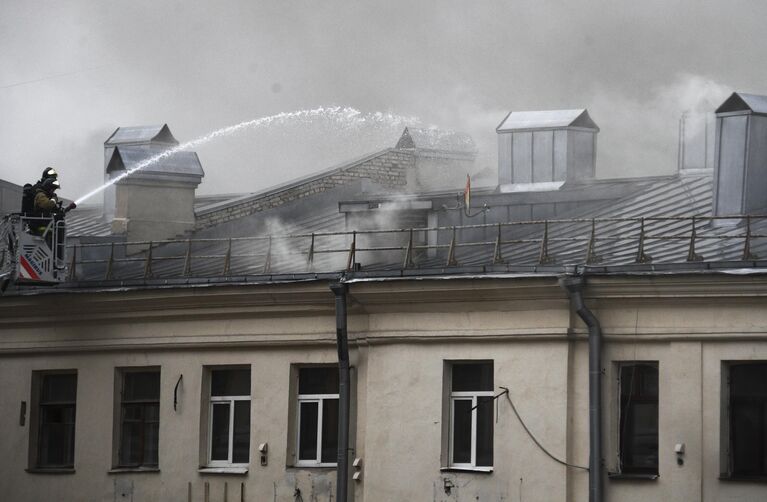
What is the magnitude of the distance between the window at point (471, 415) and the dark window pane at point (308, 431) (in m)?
2.37

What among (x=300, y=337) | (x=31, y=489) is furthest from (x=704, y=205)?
(x=31, y=489)

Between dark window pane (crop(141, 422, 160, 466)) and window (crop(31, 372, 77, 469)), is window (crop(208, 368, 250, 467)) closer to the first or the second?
dark window pane (crop(141, 422, 160, 466))

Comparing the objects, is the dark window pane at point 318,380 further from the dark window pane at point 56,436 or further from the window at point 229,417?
Answer: the dark window pane at point 56,436

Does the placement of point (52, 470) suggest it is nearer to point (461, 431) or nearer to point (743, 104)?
point (461, 431)

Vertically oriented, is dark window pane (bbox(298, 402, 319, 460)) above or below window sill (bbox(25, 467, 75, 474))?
above

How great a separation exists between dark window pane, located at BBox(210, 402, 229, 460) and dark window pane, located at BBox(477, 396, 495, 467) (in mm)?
4212

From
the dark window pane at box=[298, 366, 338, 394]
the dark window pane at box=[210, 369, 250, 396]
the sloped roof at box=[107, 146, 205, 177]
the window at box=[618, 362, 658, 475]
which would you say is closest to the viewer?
the window at box=[618, 362, 658, 475]

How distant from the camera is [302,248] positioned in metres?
27.8

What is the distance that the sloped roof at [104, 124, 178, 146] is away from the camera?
33938mm

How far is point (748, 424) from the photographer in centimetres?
2195

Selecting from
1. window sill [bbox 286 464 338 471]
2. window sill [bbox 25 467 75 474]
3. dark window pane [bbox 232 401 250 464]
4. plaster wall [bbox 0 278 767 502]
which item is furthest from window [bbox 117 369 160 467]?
window sill [bbox 286 464 338 471]

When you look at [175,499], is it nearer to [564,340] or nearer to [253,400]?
[253,400]

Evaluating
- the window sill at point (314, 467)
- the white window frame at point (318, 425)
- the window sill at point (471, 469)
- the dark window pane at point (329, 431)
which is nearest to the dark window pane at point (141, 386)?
the white window frame at point (318, 425)

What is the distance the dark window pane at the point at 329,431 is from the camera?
2517 cm
